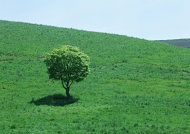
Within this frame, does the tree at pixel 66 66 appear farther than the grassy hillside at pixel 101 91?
Yes

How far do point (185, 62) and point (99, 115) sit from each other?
42.5 metres

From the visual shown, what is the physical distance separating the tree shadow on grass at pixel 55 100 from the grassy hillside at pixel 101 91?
12cm

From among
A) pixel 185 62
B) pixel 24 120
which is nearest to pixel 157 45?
pixel 185 62

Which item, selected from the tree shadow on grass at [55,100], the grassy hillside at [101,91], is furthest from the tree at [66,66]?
the grassy hillside at [101,91]

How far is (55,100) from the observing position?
44750 mm

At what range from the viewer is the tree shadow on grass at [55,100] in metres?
43.0

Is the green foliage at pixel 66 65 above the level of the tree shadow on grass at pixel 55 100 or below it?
above

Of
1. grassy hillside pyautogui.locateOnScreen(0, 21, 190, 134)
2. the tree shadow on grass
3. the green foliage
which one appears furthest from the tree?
grassy hillside pyautogui.locateOnScreen(0, 21, 190, 134)

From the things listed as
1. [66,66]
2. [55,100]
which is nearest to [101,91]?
[66,66]

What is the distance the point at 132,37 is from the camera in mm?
105312

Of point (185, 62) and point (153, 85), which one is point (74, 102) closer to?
point (153, 85)

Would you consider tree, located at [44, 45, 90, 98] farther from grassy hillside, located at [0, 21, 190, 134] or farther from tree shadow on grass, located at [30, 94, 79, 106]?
grassy hillside, located at [0, 21, 190, 134]

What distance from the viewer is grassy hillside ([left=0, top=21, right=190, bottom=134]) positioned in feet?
111

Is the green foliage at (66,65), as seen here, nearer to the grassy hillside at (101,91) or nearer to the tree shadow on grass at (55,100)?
the tree shadow on grass at (55,100)
